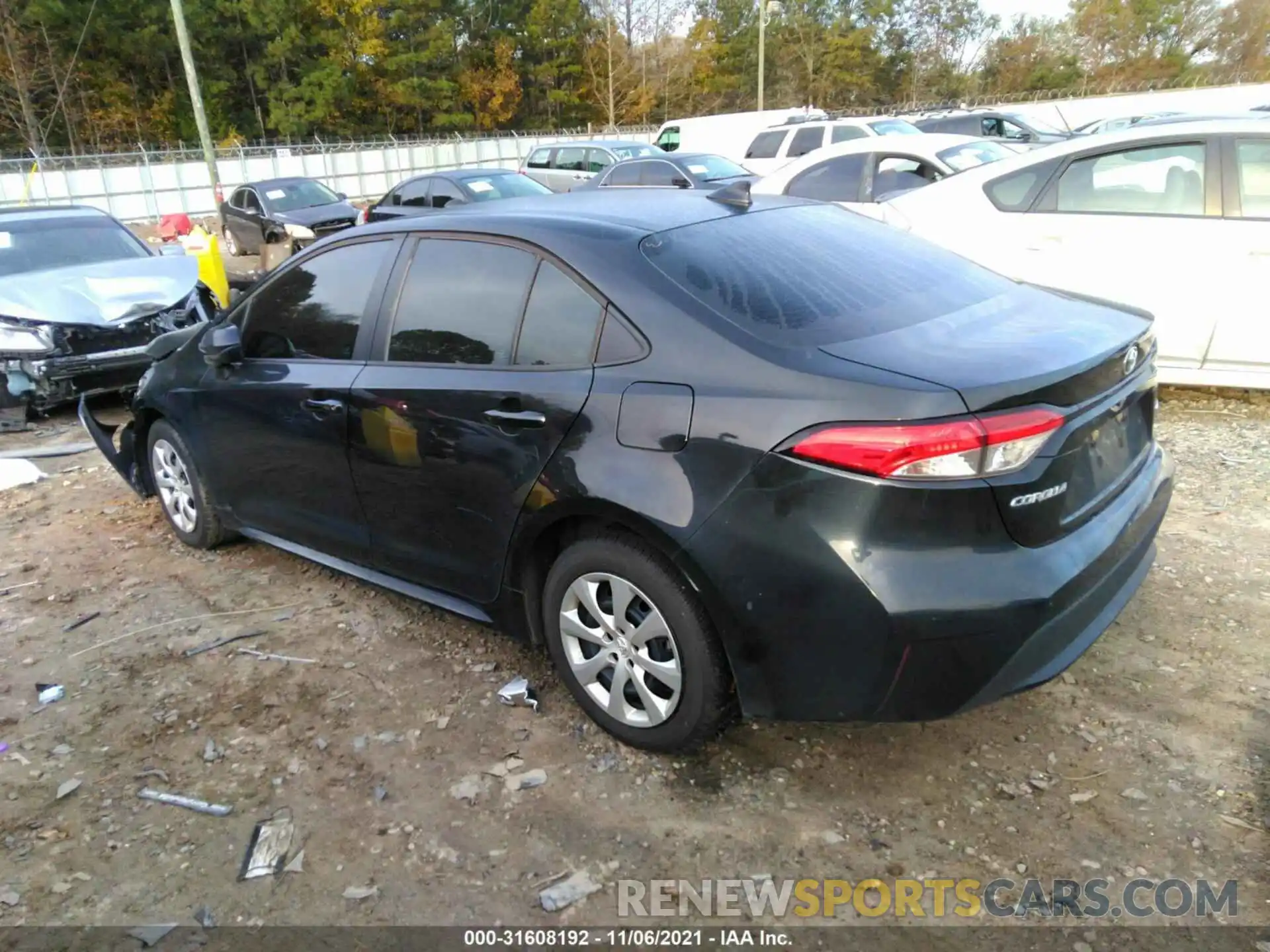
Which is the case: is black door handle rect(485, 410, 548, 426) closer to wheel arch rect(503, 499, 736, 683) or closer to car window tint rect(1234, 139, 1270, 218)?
wheel arch rect(503, 499, 736, 683)

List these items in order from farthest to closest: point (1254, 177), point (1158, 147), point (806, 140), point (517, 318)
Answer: point (806, 140)
point (1158, 147)
point (1254, 177)
point (517, 318)

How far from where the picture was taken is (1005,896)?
237 cm

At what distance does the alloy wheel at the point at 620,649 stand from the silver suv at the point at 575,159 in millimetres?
15583

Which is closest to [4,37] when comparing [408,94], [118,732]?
[408,94]

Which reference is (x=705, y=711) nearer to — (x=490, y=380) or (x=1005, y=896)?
(x=1005, y=896)

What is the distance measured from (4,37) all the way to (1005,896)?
5014cm

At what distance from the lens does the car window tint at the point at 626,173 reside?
47.6ft

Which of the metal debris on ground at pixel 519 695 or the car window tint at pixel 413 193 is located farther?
the car window tint at pixel 413 193

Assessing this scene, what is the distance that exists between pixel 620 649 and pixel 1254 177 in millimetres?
5215

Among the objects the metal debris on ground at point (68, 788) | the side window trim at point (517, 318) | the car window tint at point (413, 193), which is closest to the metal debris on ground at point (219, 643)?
the metal debris on ground at point (68, 788)

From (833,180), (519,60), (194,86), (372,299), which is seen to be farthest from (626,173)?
(519,60)

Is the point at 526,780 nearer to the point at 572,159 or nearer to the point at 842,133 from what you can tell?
the point at 842,133

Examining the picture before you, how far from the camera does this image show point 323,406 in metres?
3.57

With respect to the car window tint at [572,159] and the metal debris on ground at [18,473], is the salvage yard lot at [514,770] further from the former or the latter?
the car window tint at [572,159]
